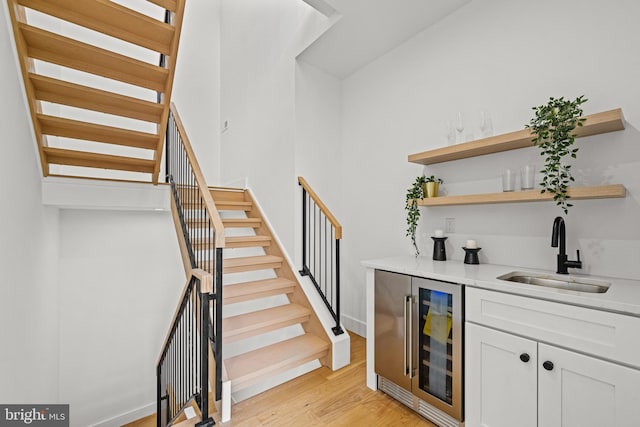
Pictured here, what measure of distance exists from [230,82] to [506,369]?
503 centimetres

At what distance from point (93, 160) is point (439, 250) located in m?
3.15

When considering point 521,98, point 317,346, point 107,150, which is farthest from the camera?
point 107,150

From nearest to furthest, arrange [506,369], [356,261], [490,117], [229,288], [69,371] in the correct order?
[506,369] → [490,117] → [229,288] → [69,371] → [356,261]

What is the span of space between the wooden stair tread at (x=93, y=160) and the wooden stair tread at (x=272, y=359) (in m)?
2.05

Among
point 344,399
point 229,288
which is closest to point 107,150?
point 229,288

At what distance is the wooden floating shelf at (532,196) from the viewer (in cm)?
155

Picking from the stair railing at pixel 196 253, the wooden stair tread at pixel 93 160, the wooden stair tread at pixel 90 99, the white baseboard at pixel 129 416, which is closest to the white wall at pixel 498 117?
the stair railing at pixel 196 253

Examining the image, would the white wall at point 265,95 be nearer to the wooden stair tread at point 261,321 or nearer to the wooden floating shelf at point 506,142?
the wooden stair tread at point 261,321

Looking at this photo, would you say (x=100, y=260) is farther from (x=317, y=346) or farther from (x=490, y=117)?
(x=490, y=117)

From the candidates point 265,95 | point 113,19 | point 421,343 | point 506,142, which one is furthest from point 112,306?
point 506,142

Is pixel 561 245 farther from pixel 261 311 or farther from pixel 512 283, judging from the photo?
pixel 261 311

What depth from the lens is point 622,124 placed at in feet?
5.26

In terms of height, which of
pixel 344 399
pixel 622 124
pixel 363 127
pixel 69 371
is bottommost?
pixel 69 371

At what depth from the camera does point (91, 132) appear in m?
2.44
